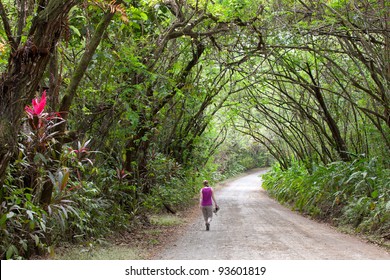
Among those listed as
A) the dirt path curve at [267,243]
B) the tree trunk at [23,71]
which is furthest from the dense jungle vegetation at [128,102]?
the dirt path curve at [267,243]

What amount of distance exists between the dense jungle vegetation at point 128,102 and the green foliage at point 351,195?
5cm

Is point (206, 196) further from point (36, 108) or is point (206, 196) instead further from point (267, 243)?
point (36, 108)

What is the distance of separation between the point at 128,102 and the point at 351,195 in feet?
24.0

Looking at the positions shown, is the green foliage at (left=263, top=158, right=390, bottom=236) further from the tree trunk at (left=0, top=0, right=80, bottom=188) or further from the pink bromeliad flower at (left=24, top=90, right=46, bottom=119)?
the tree trunk at (left=0, top=0, right=80, bottom=188)

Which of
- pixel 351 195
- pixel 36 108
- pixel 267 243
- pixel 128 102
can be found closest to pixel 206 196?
pixel 267 243

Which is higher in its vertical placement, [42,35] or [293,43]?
[293,43]

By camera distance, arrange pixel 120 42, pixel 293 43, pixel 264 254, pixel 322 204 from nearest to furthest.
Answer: pixel 264 254
pixel 120 42
pixel 293 43
pixel 322 204

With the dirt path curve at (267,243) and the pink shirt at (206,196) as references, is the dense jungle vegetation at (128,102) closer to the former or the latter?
the dirt path curve at (267,243)

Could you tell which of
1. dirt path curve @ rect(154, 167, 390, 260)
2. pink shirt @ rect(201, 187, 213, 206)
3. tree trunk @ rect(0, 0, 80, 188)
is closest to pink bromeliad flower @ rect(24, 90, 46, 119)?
tree trunk @ rect(0, 0, 80, 188)

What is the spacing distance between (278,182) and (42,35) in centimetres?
2159

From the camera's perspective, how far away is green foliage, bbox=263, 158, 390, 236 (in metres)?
10.2

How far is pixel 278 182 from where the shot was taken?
24906 mm

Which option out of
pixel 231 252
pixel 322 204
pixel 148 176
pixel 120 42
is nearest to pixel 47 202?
pixel 231 252

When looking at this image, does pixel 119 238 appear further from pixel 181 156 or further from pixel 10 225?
pixel 181 156
